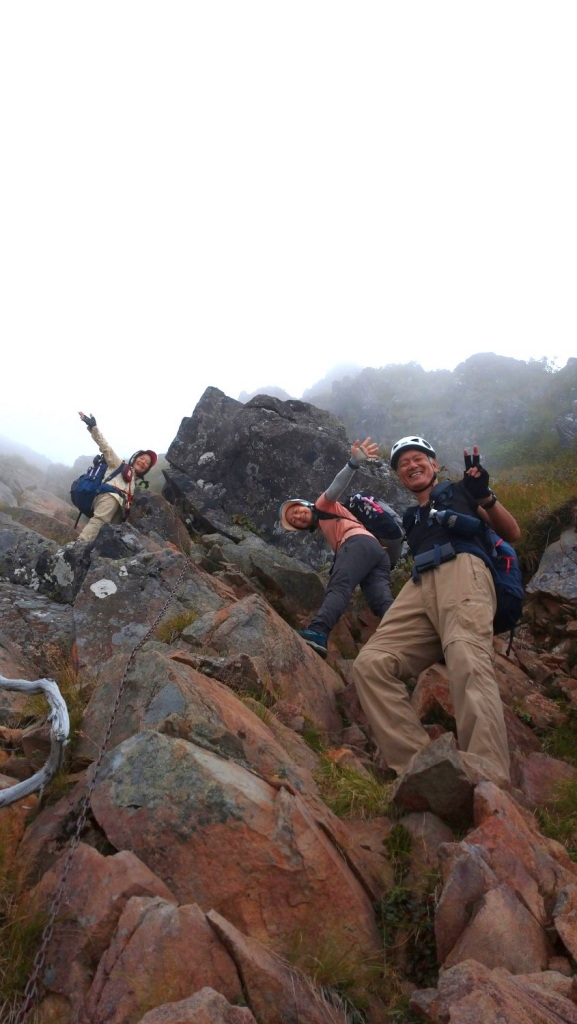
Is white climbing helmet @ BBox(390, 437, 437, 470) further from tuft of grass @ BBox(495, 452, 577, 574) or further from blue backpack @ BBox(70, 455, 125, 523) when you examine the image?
blue backpack @ BBox(70, 455, 125, 523)

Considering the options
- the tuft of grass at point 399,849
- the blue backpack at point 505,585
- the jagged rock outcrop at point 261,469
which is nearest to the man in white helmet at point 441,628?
the blue backpack at point 505,585

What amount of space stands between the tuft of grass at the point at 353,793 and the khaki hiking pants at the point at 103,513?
7868 millimetres

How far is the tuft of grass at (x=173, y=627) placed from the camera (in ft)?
22.3

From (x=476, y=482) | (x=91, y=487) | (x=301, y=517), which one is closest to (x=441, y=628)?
(x=476, y=482)

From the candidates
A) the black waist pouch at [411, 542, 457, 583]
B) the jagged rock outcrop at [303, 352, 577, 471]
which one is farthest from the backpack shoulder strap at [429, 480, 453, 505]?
the jagged rock outcrop at [303, 352, 577, 471]

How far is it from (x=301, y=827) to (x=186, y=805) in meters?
0.69

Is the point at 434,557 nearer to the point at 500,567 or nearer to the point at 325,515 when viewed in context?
the point at 500,567

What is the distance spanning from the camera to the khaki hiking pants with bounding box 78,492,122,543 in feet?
37.9

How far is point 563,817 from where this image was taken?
A: 15.4 feet

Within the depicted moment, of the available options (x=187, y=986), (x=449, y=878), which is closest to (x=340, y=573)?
(x=449, y=878)

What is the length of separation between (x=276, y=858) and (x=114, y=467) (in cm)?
967

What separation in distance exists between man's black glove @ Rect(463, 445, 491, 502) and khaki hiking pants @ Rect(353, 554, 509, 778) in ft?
2.16

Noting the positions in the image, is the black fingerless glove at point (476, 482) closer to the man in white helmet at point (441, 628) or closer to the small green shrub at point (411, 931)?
the man in white helmet at point (441, 628)

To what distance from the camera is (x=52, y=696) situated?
162 inches
